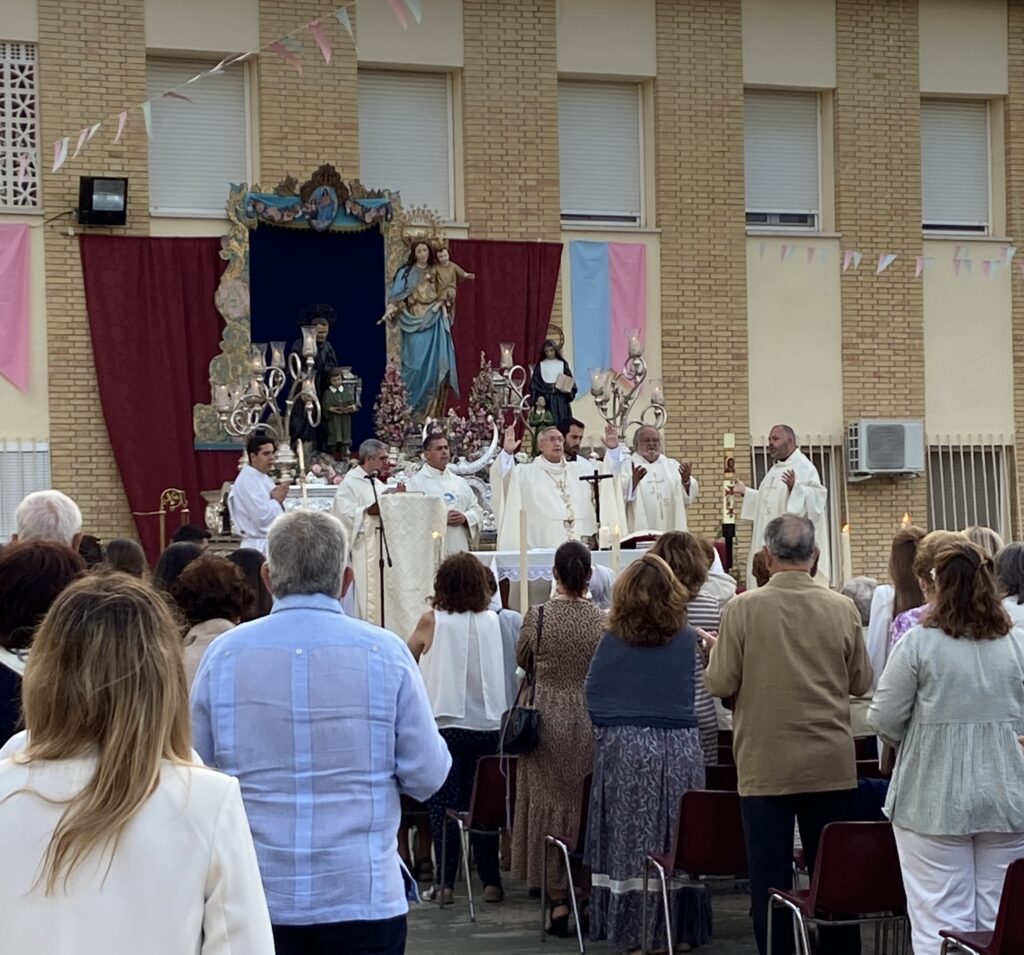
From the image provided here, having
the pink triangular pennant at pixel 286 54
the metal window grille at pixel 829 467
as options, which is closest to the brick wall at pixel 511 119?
the pink triangular pennant at pixel 286 54

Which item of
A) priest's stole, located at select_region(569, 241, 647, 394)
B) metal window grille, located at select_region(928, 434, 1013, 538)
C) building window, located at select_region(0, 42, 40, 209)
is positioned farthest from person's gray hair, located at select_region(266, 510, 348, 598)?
metal window grille, located at select_region(928, 434, 1013, 538)

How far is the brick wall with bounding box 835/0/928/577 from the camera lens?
20891mm

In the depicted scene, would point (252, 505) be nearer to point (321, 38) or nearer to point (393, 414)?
point (393, 414)

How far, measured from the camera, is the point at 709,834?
7195mm

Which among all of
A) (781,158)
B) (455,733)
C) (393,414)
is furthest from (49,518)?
(781,158)

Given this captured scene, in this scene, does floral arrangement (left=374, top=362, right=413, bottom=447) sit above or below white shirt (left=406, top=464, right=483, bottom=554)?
above

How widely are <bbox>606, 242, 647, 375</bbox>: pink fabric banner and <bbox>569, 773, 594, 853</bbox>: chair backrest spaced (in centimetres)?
1233

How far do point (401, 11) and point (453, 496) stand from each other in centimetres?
586

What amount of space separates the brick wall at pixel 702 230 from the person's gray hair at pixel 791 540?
13304 mm

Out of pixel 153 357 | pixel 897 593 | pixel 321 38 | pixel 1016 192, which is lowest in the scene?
pixel 897 593

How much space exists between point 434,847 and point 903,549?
3.18 metres

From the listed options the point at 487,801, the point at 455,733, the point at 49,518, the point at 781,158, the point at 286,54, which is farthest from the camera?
the point at 781,158

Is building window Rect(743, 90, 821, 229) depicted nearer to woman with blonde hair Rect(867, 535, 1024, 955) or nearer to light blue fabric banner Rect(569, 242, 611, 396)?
light blue fabric banner Rect(569, 242, 611, 396)

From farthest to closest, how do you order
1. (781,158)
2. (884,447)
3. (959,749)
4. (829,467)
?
(781,158) → (829,467) → (884,447) → (959,749)
